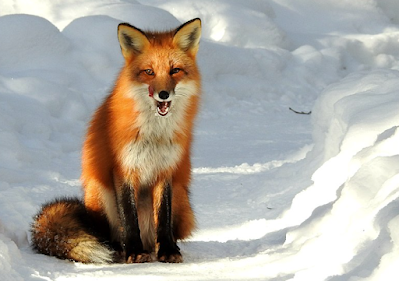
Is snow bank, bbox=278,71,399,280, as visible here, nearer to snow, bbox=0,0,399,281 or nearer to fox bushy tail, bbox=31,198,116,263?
snow, bbox=0,0,399,281

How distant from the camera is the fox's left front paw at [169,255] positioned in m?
4.25

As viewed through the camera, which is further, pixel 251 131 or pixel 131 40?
pixel 251 131

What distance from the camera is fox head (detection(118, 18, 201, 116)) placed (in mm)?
4066

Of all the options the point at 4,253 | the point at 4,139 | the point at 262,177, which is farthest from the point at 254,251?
the point at 4,139

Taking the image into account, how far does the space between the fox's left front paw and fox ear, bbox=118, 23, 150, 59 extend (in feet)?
4.07

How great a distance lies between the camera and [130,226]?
166 inches

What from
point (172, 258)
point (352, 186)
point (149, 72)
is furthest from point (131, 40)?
point (352, 186)

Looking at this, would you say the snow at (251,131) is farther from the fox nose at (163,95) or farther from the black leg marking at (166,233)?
the fox nose at (163,95)

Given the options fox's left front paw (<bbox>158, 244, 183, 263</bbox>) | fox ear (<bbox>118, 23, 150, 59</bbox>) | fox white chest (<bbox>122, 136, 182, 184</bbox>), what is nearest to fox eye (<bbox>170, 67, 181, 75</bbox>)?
fox ear (<bbox>118, 23, 150, 59</bbox>)

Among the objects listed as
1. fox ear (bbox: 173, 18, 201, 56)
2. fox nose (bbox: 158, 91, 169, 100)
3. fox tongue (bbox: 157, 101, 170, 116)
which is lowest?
fox tongue (bbox: 157, 101, 170, 116)

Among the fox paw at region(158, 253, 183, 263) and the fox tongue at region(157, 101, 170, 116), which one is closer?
the fox tongue at region(157, 101, 170, 116)

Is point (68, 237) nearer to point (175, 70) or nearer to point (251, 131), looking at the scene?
point (175, 70)

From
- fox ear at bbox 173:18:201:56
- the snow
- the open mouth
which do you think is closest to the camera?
the snow

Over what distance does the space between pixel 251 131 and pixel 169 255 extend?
4964 mm
